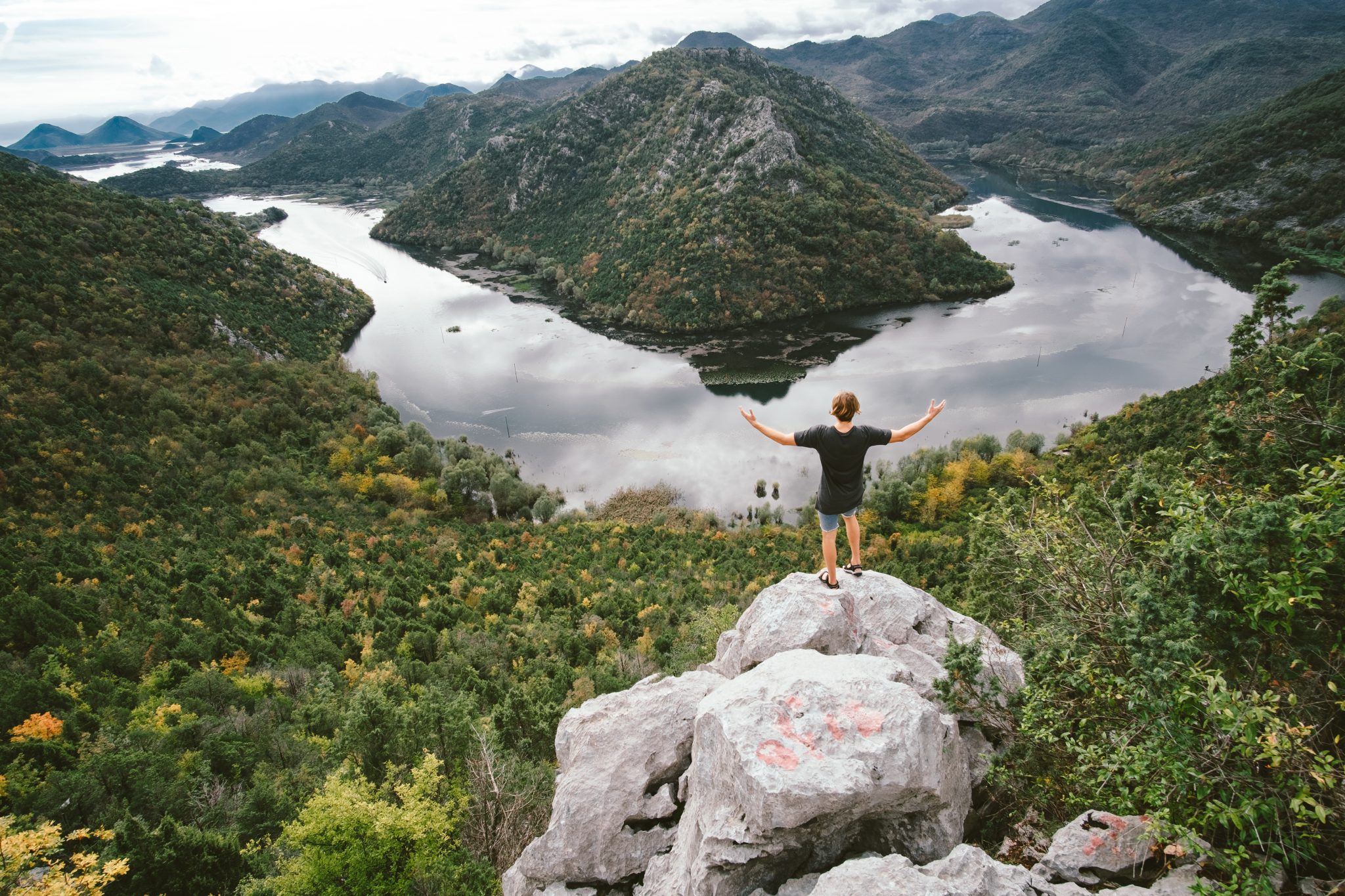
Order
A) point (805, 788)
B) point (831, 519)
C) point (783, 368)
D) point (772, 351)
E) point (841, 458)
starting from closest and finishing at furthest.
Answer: point (805, 788), point (841, 458), point (831, 519), point (783, 368), point (772, 351)

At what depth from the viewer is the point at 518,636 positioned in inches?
1128

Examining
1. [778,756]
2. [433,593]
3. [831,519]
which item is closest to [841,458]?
[831,519]

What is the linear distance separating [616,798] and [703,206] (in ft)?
325

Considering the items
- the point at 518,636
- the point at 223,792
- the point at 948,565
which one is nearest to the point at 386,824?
the point at 223,792

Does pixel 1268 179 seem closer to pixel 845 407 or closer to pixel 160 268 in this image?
pixel 845 407

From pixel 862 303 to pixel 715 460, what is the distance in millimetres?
→ 48018

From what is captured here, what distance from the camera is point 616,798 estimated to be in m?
A: 9.24

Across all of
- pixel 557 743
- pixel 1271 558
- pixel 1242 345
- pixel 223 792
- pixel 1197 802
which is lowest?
pixel 223 792

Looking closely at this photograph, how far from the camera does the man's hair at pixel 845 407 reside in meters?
8.81

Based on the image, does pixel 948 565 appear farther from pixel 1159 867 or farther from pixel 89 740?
pixel 89 740

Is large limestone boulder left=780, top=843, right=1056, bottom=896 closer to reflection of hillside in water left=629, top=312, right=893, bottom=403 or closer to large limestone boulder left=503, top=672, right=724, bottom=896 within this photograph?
large limestone boulder left=503, top=672, right=724, bottom=896

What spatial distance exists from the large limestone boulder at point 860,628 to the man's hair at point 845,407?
3671 mm

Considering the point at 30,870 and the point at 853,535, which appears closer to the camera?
the point at 30,870

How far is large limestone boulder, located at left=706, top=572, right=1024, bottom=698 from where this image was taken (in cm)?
1000
